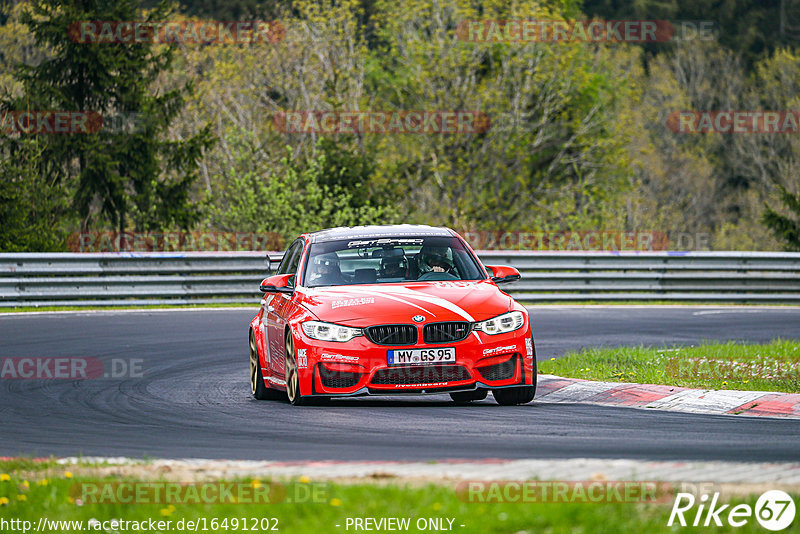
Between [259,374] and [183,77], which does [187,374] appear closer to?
[259,374]

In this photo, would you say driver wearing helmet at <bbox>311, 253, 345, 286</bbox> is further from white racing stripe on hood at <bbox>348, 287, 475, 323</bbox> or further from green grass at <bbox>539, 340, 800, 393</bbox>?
green grass at <bbox>539, 340, 800, 393</bbox>

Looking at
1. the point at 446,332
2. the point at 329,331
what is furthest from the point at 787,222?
the point at 329,331

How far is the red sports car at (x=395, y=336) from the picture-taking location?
10477 millimetres

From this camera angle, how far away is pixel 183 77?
2094 inches

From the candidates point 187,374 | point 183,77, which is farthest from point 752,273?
point 183,77

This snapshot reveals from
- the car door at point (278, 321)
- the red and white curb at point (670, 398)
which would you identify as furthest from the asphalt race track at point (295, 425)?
the red and white curb at point (670, 398)

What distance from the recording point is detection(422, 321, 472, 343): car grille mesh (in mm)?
10492

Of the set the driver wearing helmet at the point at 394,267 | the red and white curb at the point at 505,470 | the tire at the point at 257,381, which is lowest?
the tire at the point at 257,381

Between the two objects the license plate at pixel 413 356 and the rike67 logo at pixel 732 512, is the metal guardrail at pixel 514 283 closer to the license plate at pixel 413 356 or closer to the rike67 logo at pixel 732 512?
the license plate at pixel 413 356

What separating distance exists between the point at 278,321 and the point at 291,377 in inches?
30.4

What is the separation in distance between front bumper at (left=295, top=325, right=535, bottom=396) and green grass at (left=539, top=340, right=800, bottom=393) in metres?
2.29

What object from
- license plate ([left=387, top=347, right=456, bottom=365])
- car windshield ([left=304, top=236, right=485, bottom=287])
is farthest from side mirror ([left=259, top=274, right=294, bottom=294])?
license plate ([left=387, top=347, right=456, bottom=365])

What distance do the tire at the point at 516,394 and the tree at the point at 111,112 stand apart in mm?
22645

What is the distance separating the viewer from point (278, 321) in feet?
38.0
